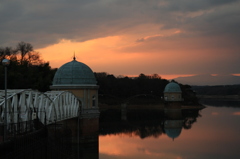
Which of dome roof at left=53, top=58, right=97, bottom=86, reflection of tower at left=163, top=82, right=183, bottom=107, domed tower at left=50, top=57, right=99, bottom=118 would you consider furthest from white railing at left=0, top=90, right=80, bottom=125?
reflection of tower at left=163, top=82, right=183, bottom=107

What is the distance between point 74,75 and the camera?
3409cm

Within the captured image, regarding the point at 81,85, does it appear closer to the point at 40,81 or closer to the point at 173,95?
the point at 40,81

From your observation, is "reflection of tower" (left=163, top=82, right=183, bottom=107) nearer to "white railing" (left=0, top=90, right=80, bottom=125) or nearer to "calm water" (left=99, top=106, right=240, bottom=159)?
"calm water" (left=99, top=106, right=240, bottom=159)

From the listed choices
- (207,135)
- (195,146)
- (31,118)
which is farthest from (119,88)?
(31,118)

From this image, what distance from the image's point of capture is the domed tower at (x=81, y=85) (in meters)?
33.8

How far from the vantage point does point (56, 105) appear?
86.9ft

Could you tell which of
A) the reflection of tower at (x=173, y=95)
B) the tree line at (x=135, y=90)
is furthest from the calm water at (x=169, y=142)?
the tree line at (x=135, y=90)

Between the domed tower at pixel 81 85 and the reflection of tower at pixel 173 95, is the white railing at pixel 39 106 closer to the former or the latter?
the domed tower at pixel 81 85

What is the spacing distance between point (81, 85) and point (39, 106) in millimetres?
11097

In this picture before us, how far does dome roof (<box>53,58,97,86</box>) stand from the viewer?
34.0 metres

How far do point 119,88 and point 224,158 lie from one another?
264 feet

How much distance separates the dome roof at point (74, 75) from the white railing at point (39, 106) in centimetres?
207

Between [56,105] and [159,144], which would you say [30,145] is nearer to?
[56,105]

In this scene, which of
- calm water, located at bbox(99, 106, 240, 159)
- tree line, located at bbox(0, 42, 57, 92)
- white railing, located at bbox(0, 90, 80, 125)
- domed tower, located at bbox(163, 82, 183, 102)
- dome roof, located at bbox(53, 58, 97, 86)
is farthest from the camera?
domed tower, located at bbox(163, 82, 183, 102)
